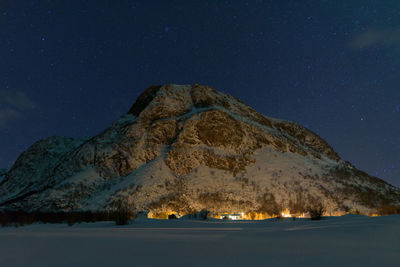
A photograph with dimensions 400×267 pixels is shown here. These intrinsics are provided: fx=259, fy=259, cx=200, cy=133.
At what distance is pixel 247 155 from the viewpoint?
44312 millimetres

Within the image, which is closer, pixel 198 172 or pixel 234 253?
pixel 234 253

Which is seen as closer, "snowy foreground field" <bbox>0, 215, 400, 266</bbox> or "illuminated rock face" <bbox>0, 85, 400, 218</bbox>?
"snowy foreground field" <bbox>0, 215, 400, 266</bbox>

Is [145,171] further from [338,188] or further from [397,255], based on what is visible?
[397,255]

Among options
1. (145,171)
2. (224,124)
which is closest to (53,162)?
(145,171)

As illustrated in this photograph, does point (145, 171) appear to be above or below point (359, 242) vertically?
above

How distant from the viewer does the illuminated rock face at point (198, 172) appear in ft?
113

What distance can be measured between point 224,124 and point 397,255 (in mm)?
44329

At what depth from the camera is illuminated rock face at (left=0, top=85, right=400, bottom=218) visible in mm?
34344

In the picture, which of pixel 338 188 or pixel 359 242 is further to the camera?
pixel 338 188

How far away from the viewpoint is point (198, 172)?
40.0 meters

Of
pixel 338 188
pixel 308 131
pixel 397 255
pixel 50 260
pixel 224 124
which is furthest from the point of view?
pixel 308 131

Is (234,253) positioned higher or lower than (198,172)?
lower

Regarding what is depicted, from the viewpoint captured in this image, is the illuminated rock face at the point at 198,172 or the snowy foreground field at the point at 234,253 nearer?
the snowy foreground field at the point at 234,253

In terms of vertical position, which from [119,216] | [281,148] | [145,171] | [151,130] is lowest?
[119,216]
